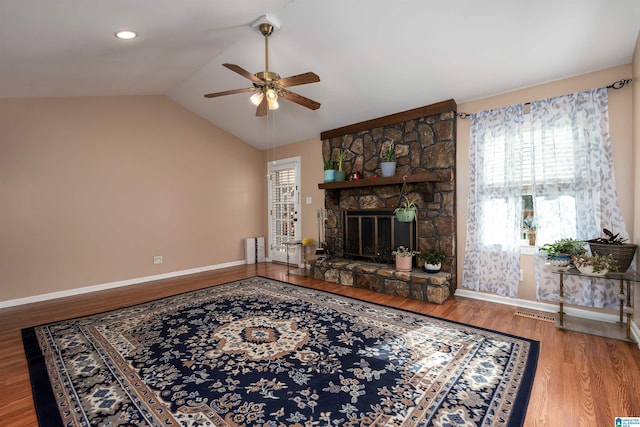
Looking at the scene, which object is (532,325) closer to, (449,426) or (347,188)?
(449,426)

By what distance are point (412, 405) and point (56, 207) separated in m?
5.20

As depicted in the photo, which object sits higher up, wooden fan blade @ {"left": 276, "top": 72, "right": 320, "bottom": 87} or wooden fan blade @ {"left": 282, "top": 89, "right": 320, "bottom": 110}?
wooden fan blade @ {"left": 276, "top": 72, "right": 320, "bottom": 87}

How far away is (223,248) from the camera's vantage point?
249 inches

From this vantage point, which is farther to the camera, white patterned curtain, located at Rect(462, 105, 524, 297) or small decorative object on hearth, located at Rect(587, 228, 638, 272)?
white patterned curtain, located at Rect(462, 105, 524, 297)

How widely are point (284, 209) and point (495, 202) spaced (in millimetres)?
4146

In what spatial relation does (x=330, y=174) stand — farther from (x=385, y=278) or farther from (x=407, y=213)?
(x=385, y=278)

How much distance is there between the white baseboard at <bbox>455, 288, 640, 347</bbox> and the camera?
3.13 metres

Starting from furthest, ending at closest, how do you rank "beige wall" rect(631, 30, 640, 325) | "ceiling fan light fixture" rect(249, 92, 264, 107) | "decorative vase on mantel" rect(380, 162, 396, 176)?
"decorative vase on mantel" rect(380, 162, 396, 176), "ceiling fan light fixture" rect(249, 92, 264, 107), "beige wall" rect(631, 30, 640, 325)

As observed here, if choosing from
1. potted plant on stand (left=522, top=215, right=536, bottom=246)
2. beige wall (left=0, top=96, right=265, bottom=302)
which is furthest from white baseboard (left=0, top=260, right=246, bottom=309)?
potted plant on stand (left=522, top=215, right=536, bottom=246)

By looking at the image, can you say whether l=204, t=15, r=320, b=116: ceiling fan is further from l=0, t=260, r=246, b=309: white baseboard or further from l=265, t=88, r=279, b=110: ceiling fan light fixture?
l=0, t=260, r=246, b=309: white baseboard

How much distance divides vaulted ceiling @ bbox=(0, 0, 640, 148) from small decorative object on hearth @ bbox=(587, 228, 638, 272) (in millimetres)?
1798

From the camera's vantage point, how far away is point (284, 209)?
6.68 m

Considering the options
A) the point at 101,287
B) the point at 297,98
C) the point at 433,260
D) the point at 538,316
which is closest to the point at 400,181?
the point at 433,260

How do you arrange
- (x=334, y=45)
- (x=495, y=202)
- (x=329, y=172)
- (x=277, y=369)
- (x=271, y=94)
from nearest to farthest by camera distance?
(x=277, y=369) → (x=271, y=94) → (x=334, y=45) → (x=495, y=202) → (x=329, y=172)
